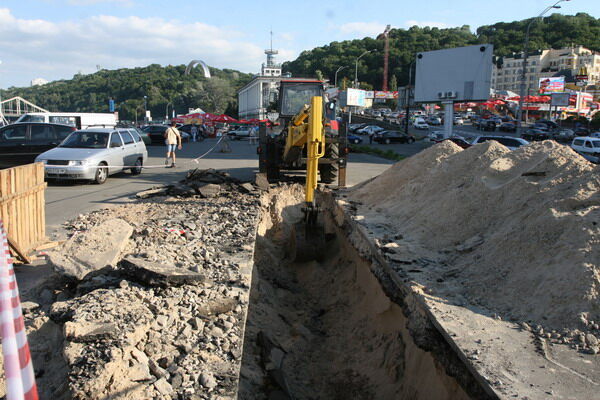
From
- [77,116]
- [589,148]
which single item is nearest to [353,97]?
[589,148]

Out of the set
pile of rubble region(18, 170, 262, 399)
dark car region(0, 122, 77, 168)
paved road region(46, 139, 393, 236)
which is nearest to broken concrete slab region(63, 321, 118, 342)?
pile of rubble region(18, 170, 262, 399)

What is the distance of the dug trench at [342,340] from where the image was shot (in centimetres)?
422

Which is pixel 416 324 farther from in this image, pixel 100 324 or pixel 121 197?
pixel 121 197

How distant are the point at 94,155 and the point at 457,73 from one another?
27884 millimetres

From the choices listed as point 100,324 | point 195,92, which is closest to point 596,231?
point 100,324

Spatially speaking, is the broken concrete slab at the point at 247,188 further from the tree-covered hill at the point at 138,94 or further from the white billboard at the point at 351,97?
the tree-covered hill at the point at 138,94

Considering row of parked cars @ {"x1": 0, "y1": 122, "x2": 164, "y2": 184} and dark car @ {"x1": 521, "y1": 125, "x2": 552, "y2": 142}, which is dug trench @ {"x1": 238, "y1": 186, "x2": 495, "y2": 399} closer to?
row of parked cars @ {"x1": 0, "y1": 122, "x2": 164, "y2": 184}

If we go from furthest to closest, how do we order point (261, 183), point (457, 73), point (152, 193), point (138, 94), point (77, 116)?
point (138, 94) < point (457, 73) < point (77, 116) < point (261, 183) < point (152, 193)

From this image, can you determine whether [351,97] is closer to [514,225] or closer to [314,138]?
[314,138]

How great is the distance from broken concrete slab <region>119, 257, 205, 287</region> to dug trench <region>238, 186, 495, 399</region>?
880mm

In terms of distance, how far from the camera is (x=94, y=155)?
13.2 metres

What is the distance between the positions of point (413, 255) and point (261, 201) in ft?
15.4

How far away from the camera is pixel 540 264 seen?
187 inches

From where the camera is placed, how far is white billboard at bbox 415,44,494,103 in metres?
32.5
